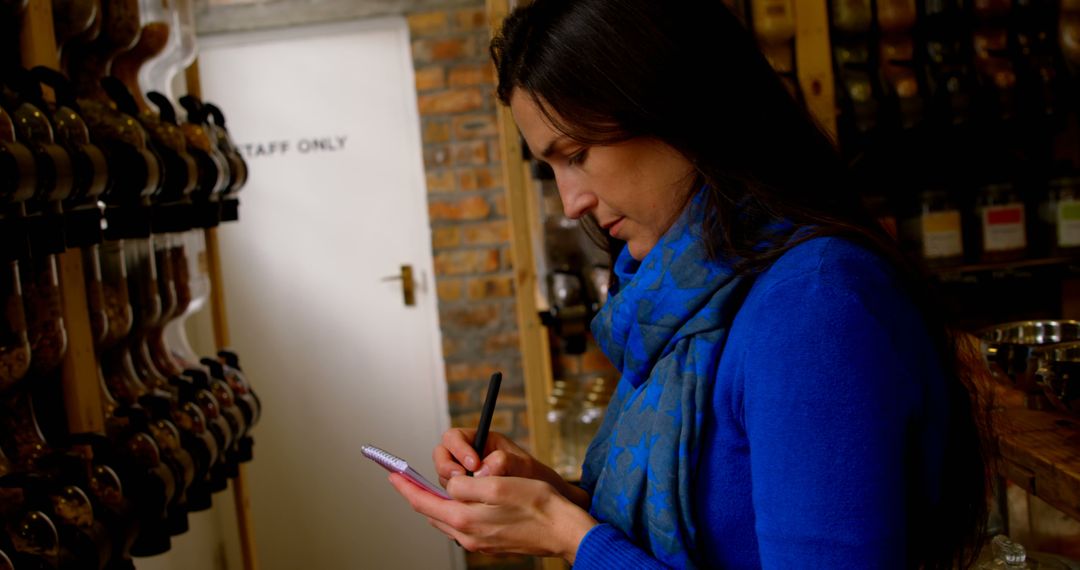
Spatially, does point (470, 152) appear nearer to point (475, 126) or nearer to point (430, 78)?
point (475, 126)

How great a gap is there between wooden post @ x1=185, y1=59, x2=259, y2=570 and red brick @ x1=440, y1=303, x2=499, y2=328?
1.44 meters

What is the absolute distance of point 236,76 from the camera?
158 inches

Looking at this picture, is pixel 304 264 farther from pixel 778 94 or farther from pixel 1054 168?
pixel 778 94

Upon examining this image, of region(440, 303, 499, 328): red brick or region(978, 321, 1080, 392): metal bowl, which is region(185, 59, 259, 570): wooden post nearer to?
region(440, 303, 499, 328): red brick

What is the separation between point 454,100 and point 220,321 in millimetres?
1552

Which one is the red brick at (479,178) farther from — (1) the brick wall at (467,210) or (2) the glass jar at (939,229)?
(2) the glass jar at (939,229)

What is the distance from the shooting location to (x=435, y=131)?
3885mm

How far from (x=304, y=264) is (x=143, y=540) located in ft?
8.38

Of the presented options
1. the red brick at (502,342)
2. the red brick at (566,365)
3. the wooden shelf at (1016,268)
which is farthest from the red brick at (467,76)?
the wooden shelf at (1016,268)

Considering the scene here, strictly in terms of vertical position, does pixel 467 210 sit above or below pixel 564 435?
above

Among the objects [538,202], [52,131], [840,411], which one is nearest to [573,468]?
[538,202]

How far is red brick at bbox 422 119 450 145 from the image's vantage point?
388 centimetres

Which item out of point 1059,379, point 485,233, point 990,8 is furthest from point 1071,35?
point 485,233

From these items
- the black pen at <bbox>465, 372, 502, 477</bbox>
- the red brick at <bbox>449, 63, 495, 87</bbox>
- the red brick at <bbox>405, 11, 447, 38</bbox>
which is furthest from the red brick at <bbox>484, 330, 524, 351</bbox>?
the black pen at <bbox>465, 372, 502, 477</bbox>
